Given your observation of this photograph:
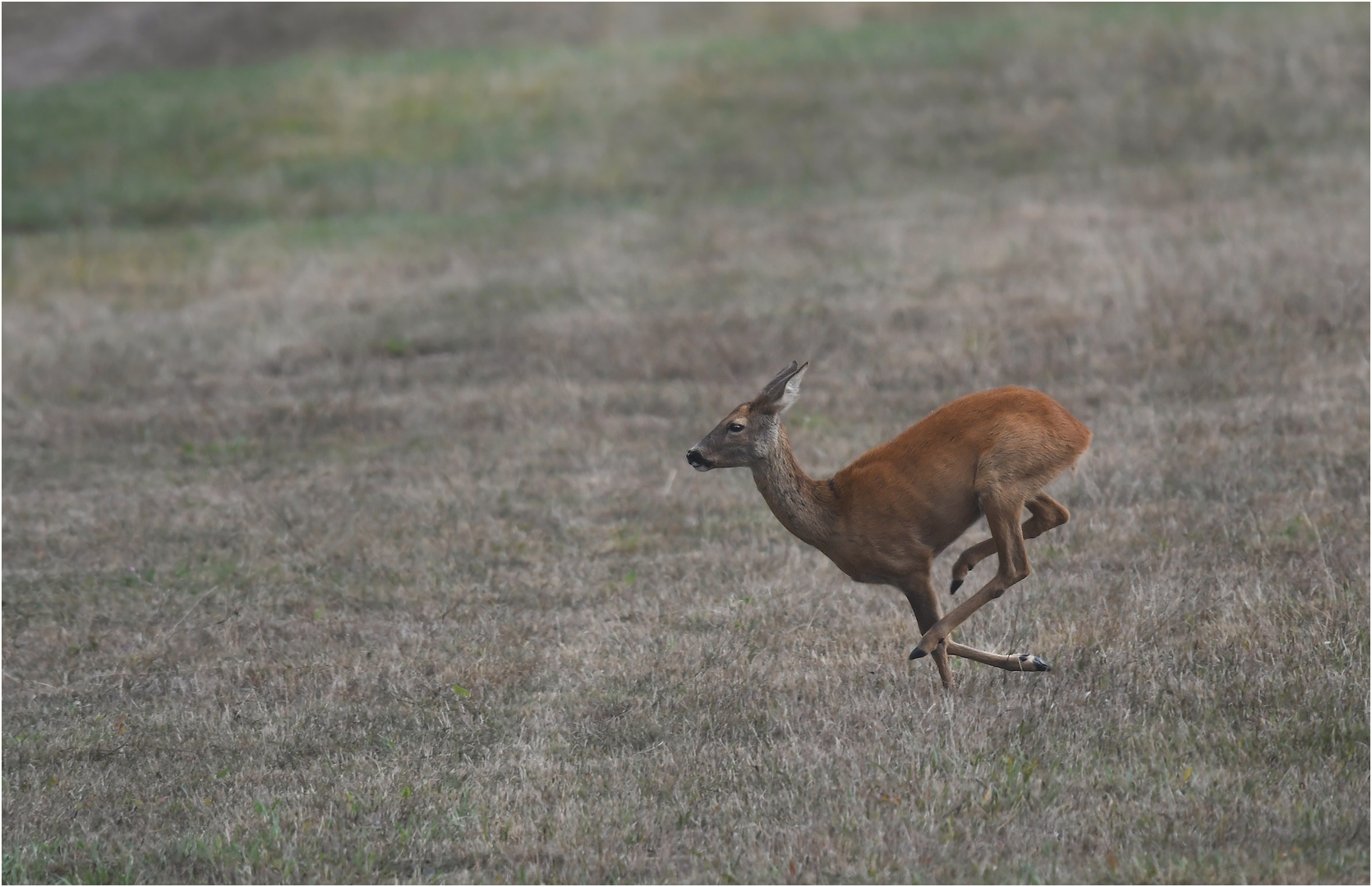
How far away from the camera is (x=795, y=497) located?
637 cm

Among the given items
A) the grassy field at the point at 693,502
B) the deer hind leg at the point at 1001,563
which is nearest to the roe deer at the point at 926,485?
the deer hind leg at the point at 1001,563

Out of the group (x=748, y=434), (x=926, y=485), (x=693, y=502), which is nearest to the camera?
(x=926, y=485)

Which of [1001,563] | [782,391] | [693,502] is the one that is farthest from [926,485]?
[693,502]

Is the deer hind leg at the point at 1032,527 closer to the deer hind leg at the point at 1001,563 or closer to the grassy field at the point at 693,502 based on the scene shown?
the deer hind leg at the point at 1001,563

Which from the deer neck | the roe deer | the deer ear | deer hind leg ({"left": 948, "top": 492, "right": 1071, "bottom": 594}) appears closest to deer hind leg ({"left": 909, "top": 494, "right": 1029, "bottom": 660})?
the roe deer

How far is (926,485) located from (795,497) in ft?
1.93

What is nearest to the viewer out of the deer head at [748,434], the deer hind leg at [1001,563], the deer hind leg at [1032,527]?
the deer hind leg at [1001,563]

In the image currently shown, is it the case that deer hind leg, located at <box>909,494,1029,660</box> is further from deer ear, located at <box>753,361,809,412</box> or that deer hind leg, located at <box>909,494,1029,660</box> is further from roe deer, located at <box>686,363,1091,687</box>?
deer ear, located at <box>753,361,809,412</box>

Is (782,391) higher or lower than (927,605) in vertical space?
higher

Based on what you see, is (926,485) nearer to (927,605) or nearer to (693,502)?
(927,605)

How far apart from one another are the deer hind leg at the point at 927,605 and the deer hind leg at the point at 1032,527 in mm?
247

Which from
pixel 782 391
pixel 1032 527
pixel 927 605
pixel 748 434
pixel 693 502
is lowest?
pixel 693 502

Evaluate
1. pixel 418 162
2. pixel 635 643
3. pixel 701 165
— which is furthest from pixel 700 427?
pixel 418 162

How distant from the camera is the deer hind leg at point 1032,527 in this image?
6.59 m
